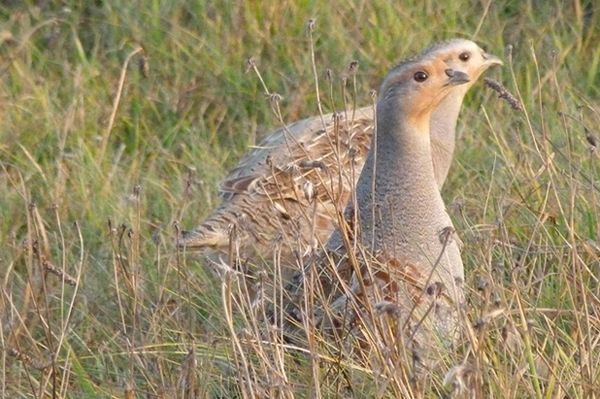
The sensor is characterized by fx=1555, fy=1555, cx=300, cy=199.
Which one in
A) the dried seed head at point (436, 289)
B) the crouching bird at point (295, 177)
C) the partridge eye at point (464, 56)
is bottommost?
the crouching bird at point (295, 177)

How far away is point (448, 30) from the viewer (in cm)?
659

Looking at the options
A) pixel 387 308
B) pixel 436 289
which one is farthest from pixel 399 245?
pixel 387 308

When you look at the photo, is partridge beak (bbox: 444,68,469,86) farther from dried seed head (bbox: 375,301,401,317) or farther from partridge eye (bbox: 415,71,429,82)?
dried seed head (bbox: 375,301,401,317)

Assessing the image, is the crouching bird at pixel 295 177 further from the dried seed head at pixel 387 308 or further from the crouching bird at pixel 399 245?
the dried seed head at pixel 387 308

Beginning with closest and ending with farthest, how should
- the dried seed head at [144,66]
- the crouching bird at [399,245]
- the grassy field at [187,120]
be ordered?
the crouching bird at [399,245] → the grassy field at [187,120] → the dried seed head at [144,66]

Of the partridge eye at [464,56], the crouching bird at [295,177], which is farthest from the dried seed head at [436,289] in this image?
the partridge eye at [464,56]

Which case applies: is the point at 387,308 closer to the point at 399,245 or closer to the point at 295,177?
the point at 399,245

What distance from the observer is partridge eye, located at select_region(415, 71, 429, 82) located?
4.62 metres

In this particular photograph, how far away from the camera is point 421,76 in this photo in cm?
464

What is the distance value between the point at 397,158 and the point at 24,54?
110 inches

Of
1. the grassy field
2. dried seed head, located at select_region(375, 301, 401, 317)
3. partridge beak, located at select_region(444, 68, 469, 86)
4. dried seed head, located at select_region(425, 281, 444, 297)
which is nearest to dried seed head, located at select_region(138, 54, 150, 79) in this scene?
the grassy field

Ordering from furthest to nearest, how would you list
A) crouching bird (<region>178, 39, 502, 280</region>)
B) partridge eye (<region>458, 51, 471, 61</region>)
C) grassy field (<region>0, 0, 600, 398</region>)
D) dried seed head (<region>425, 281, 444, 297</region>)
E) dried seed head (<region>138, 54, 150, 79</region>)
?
dried seed head (<region>138, 54, 150, 79</region>) < partridge eye (<region>458, 51, 471, 61</region>) < crouching bird (<region>178, 39, 502, 280</region>) < grassy field (<region>0, 0, 600, 398</region>) < dried seed head (<region>425, 281, 444, 297</region>)

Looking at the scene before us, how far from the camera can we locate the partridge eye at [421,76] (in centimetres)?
462

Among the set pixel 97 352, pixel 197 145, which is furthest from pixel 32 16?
pixel 97 352
